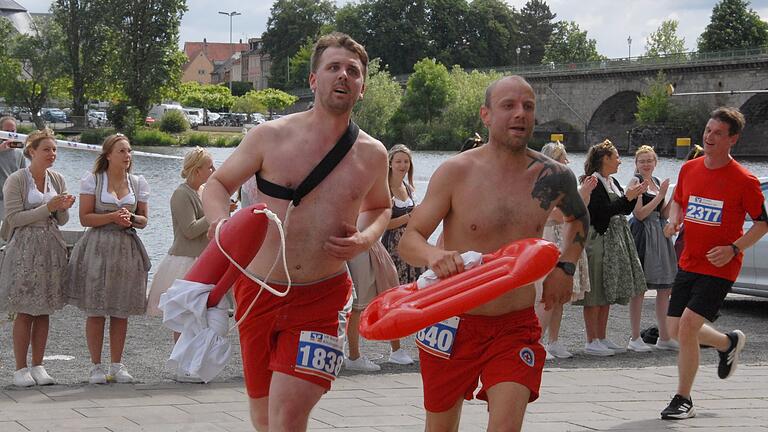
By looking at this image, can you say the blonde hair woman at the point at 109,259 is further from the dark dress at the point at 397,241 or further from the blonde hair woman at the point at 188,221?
the dark dress at the point at 397,241

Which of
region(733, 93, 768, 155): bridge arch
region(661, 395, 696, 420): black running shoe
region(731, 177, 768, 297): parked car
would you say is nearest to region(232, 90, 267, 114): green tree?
region(733, 93, 768, 155): bridge arch

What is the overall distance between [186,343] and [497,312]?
1.43 meters

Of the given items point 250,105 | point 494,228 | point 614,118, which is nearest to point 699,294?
point 494,228

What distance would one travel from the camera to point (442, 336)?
223 inches

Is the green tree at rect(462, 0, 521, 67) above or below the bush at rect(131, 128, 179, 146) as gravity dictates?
above

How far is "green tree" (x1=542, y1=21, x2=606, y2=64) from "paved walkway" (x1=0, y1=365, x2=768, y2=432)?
5538 inches

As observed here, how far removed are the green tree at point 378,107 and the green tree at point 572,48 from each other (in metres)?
72.2

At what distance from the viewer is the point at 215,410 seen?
27.2ft

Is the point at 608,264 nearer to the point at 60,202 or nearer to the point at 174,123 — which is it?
the point at 60,202

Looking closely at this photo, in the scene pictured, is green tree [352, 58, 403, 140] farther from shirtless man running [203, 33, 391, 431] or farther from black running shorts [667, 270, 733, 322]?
shirtless man running [203, 33, 391, 431]

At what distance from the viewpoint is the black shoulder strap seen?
19.1 feet

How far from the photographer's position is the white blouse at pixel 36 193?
31.6ft

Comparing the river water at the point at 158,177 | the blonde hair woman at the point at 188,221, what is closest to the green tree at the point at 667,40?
the river water at the point at 158,177

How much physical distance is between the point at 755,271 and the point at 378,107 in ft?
201
